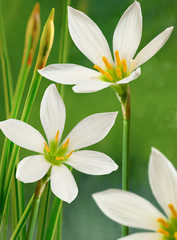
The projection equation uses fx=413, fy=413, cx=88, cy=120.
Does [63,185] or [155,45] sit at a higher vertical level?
[155,45]

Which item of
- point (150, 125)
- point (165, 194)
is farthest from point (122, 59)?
point (150, 125)

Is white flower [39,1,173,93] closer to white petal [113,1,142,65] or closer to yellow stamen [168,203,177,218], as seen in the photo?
white petal [113,1,142,65]

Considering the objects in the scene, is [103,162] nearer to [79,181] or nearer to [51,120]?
[51,120]

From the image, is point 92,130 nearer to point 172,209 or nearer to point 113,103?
point 172,209

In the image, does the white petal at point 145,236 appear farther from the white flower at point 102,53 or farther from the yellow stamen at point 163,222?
the white flower at point 102,53

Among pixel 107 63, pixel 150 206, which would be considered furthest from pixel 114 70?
pixel 150 206

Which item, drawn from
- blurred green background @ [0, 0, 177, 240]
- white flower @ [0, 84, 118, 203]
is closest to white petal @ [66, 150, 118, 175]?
white flower @ [0, 84, 118, 203]
